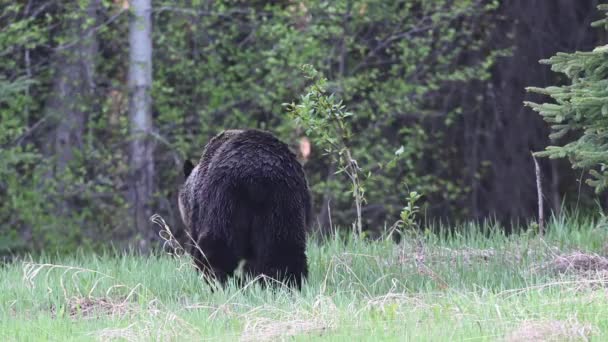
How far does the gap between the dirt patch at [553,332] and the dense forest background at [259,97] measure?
10220mm

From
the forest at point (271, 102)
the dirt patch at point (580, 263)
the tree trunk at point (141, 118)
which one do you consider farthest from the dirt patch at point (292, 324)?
the tree trunk at point (141, 118)

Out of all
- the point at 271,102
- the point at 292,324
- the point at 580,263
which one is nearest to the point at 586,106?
the point at 580,263

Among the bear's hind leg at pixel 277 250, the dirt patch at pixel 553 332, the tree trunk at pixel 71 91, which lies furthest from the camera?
the tree trunk at pixel 71 91

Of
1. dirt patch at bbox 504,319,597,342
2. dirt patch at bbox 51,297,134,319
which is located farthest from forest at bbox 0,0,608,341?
dirt patch at bbox 504,319,597,342

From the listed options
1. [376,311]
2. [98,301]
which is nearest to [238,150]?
[98,301]

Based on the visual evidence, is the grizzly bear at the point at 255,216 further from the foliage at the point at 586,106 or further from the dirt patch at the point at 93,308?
the foliage at the point at 586,106

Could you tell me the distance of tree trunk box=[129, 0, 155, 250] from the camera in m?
15.7

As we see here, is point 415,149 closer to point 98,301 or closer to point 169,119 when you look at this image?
point 169,119

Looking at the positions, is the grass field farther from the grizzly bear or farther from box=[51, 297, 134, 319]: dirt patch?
the grizzly bear

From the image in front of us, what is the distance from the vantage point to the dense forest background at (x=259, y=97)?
16.0 m

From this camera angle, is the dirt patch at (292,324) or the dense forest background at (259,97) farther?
→ the dense forest background at (259,97)

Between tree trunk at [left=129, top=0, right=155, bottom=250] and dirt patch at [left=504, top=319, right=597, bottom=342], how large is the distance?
34.1ft

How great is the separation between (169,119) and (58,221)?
2208 millimetres

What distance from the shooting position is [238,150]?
7.63 m
